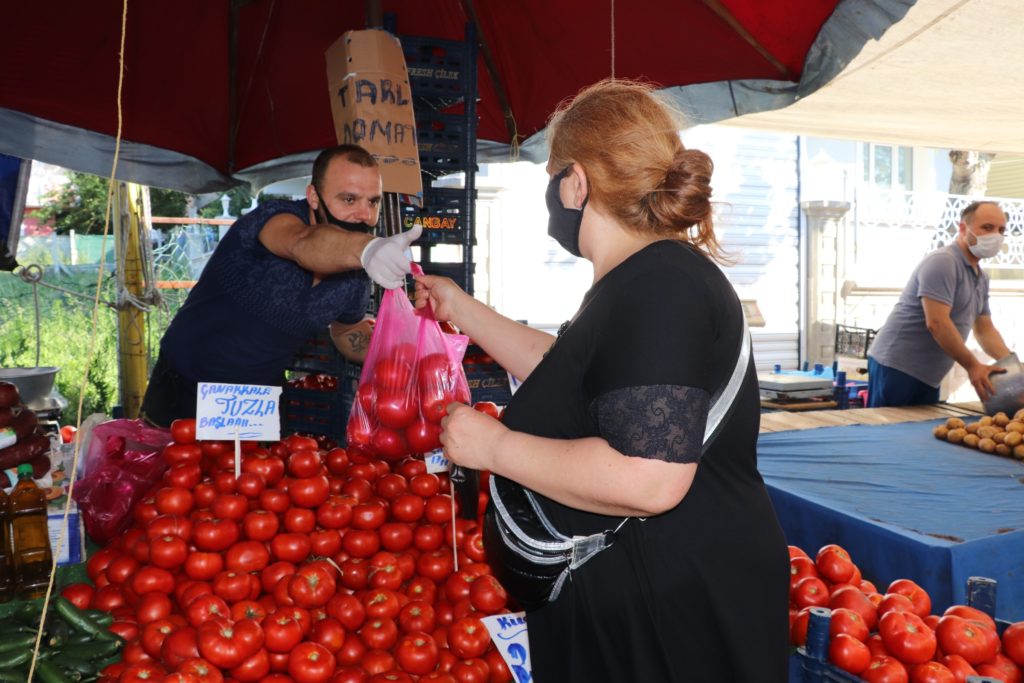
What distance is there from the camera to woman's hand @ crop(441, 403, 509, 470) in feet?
4.68

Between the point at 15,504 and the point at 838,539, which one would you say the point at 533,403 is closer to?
the point at 15,504

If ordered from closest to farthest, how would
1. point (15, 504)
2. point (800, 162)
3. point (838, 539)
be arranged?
1. point (15, 504)
2. point (838, 539)
3. point (800, 162)

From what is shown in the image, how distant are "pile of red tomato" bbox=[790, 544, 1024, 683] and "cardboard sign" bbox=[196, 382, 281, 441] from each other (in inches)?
60.9

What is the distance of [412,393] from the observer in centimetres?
228

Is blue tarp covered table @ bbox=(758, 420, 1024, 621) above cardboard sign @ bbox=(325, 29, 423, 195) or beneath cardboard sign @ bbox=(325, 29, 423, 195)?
beneath

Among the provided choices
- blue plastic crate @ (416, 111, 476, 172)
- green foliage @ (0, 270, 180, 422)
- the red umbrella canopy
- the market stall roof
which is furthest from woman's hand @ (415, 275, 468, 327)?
green foliage @ (0, 270, 180, 422)

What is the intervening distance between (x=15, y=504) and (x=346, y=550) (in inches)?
37.2

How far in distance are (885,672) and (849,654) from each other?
0.29ft

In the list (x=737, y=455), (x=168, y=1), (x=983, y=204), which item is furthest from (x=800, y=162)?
(x=737, y=455)

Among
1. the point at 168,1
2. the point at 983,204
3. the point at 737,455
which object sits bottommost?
the point at 737,455

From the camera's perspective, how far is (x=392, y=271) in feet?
6.70

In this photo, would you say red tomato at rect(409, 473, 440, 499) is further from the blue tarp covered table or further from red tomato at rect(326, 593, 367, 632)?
the blue tarp covered table

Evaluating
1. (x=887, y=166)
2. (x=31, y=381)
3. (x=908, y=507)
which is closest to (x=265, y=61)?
(x=31, y=381)

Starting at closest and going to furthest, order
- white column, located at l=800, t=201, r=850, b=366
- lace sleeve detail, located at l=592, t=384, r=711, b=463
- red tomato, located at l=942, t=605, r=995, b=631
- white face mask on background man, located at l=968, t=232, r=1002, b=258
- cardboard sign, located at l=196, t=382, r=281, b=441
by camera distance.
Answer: lace sleeve detail, located at l=592, t=384, r=711, b=463 → red tomato, located at l=942, t=605, r=995, b=631 → cardboard sign, located at l=196, t=382, r=281, b=441 → white face mask on background man, located at l=968, t=232, r=1002, b=258 → white column, located at l=800, t=201, r=850, b=366
